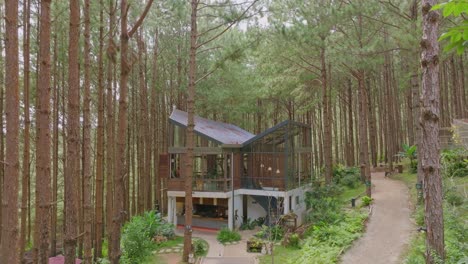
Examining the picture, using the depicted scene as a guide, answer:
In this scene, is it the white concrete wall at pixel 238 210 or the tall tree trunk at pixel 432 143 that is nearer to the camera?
the tall tree trunk at pixel 432 143

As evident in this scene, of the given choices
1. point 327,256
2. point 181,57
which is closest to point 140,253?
point 327,256

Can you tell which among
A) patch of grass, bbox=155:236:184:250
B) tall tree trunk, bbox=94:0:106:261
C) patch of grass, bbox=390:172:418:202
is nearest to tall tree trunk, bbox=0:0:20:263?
tall tree trunk, bbox=94:0:106:261

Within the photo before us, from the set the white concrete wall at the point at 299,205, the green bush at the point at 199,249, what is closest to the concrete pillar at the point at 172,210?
the green bush at the point at 199,249

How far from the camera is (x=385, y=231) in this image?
11.4 meters

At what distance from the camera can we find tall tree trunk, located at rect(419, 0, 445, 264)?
4414mm

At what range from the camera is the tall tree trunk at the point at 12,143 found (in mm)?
4348

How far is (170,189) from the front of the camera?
54.2 ft

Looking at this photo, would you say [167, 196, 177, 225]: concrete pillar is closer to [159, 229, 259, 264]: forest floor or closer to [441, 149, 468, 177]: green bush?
[159, 229, 259, 264]: forest floor

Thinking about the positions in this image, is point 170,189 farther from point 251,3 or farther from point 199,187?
point 251,3

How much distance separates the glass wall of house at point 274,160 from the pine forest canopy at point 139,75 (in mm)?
2307

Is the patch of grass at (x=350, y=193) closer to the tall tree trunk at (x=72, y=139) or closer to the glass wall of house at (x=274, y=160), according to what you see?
the glass wall of house at (x=274, y=160)

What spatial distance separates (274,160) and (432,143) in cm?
1200

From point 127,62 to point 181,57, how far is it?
574 inches

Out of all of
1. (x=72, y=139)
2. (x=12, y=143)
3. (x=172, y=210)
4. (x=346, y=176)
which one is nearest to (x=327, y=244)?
(x=72, y=139)
